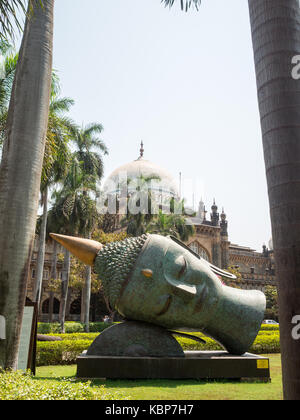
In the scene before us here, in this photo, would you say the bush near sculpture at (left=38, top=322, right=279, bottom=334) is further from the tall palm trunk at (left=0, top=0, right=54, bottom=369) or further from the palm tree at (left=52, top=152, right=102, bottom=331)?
the tall palm trunk at (left=0, top=0, right=54, bottom=369)

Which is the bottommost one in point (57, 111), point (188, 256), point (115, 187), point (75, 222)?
point (188, 256)

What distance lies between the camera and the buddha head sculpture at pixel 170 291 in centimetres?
711

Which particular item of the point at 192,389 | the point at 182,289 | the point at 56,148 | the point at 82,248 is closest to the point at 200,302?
the point at 182,289

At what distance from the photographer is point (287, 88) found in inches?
121

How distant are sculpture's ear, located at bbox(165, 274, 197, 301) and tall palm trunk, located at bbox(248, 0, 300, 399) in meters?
4.30

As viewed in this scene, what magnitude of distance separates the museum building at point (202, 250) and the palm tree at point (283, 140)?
33.7 metres

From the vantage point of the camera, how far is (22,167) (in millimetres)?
5012

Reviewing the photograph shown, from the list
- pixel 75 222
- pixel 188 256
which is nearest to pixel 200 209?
pixel 75 222

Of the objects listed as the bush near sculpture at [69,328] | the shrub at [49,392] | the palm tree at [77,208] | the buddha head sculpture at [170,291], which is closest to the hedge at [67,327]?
the bush near sculpture at [69,328]

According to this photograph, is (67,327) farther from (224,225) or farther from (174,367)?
(224,225)

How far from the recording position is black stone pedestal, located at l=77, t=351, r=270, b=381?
6.92 meters

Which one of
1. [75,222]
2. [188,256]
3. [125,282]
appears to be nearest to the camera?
[125,282]
